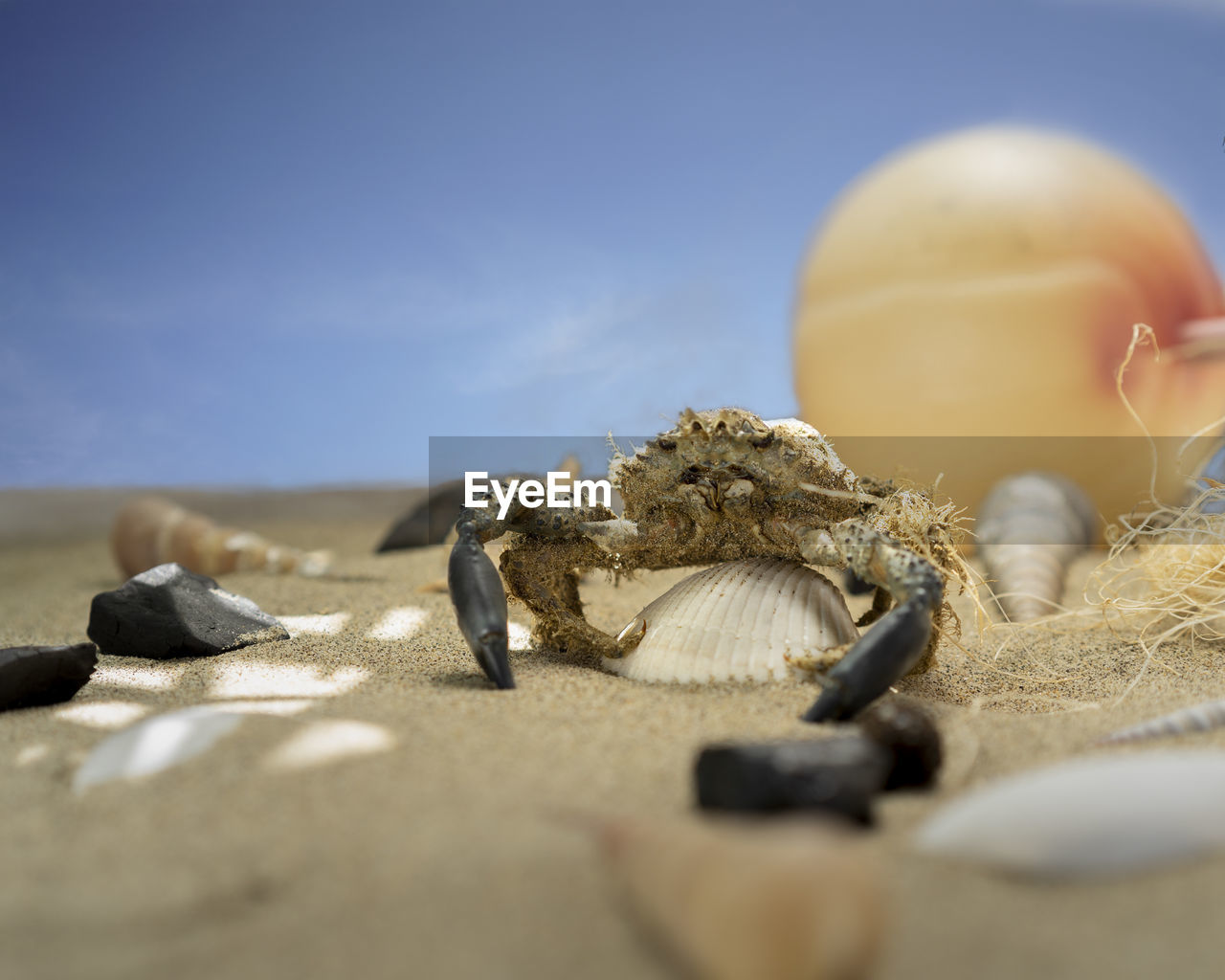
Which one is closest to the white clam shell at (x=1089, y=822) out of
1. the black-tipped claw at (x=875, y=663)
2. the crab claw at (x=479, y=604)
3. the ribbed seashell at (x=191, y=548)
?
the black-tipped claw at (x=875, y=663)

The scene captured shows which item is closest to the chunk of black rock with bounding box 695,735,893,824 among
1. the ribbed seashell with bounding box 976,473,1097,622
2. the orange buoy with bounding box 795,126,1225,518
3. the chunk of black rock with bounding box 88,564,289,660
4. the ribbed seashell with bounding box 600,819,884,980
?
the ribbed seashell with bounding box 600,819,884,980

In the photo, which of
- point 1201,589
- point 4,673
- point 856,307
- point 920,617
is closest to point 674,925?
point 920,617

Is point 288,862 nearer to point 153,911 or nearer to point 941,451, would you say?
point 153,911

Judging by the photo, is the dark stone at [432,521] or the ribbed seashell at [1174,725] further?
the dark stone at [432,521]

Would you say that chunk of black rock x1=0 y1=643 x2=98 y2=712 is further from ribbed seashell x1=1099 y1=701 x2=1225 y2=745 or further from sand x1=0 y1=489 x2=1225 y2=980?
ribbed seashell x1=1099 y1=701 x2=1225 y2=745

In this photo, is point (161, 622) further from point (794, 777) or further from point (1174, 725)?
point (1174, 725)

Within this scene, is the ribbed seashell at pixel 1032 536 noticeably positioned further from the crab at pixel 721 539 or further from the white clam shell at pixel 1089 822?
the white clam shell at pixel 1089 822
